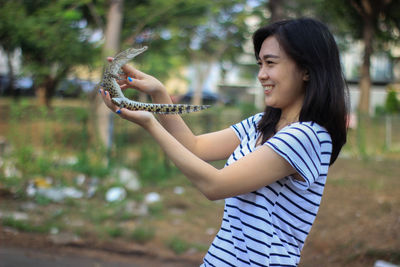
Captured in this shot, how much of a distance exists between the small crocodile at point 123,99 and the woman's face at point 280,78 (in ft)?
0.78

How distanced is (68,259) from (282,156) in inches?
156

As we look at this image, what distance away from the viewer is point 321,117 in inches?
56.7

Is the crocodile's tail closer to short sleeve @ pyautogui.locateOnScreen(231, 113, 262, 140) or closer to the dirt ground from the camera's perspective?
short sleeve @ pyautogui.locateOnScreen(231, 113, 262, 140)

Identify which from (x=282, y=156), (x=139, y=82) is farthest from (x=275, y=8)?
(x=282, y=156)

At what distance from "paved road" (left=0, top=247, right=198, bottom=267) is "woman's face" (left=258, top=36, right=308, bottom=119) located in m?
3.60

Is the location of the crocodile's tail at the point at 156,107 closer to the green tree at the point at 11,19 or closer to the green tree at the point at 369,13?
the green tree at the point at 369,13

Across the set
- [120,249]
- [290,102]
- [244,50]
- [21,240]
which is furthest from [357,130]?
[244,50]

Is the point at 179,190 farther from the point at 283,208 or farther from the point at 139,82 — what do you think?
A: the point at 283,208

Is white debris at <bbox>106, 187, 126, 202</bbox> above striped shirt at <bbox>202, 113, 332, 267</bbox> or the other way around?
above

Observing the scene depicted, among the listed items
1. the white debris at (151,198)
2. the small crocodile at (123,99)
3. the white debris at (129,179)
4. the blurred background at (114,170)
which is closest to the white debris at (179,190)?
the blurred background at (114,170)

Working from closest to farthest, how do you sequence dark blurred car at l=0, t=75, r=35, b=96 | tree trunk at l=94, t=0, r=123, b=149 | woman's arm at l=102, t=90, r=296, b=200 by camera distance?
woman's arm at l=102, t=90, r=296, b=200, tree trunk at l=94, t=0, r=123, b=149, dark blurred car at l=0, t=75, r=35, b=96

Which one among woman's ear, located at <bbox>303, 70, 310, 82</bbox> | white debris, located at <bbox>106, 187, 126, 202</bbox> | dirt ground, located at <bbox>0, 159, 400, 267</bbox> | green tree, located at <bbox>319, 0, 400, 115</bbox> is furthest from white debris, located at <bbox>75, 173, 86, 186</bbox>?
woman's ear, located at <bbox>303, 70, 310, 82</bbox>

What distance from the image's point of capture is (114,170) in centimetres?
729

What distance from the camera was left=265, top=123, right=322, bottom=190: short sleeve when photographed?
137cm
